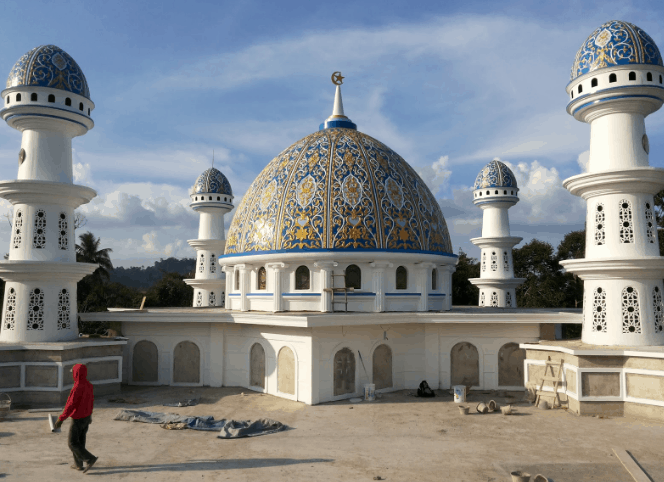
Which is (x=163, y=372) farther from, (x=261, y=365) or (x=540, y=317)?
(x=540, y=317)

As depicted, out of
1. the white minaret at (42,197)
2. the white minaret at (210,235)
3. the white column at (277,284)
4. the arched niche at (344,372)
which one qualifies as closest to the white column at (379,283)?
the arched niche at (344,372)

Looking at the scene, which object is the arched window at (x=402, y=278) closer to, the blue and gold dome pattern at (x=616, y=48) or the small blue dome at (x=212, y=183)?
the blue and gold dome pattern at (x=616, y=48)

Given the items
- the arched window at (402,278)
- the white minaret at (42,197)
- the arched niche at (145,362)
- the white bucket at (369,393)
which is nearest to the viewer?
the white minaret at (42,197)

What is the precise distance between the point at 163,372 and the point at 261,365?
4631 millimetres

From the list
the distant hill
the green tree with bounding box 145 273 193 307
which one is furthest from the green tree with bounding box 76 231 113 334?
the distant hill

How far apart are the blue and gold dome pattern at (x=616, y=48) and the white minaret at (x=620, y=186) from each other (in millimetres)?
28

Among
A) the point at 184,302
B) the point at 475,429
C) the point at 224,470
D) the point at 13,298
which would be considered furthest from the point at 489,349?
the point at 184,302

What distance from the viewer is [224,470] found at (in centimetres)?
1133

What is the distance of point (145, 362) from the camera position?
22.1m

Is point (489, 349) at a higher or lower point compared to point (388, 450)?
higher

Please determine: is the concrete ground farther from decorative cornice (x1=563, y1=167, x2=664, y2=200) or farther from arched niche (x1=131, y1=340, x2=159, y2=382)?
decorative cornice (x1=563, y1=167, x2=664, y2=200)

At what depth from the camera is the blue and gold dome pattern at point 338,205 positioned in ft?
67.5

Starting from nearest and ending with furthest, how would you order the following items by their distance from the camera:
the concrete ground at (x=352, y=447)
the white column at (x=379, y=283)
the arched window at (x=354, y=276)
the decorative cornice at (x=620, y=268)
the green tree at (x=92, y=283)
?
the concrete ground at (x=352, y=447) < the decorative cornice at (x=620, y=268) < the white column at (x=379, y=283) < the arched window at (x=354, y=276) < the green tree at (x=92, y=283)

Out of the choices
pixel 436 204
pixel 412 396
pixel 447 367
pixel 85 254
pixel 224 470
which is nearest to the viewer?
pixel 224 470
